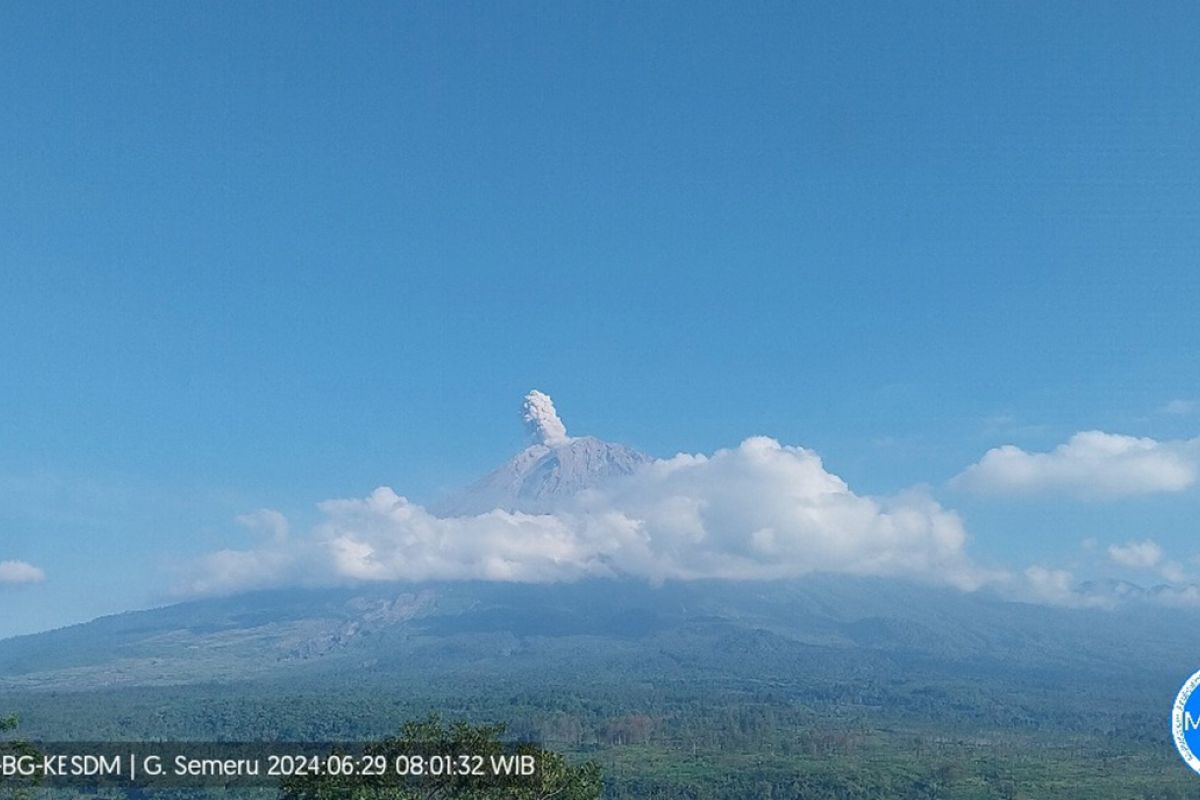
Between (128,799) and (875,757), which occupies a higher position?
(128,799)

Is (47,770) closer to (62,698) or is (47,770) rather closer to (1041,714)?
(62,698)

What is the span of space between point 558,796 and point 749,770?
9208 cm

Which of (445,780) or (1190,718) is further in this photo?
(445,780)

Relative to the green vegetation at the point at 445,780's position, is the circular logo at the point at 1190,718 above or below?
above

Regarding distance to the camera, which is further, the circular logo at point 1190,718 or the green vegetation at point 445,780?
the green vegetation at point 445,780

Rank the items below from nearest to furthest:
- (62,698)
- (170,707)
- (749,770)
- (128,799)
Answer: (128,799), (749,770), (170,707), (62,698)

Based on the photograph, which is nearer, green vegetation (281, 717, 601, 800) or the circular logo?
the circular logo

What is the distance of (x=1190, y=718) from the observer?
15.9 meters

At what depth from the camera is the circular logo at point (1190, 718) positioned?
620 inches

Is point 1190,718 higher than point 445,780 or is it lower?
higher

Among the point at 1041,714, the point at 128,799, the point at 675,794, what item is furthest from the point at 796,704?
the point at 128,799

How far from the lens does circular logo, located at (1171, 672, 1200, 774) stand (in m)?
15.7

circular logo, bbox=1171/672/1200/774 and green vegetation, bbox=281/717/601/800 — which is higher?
circular logo, bbox=1171/672/1200/774

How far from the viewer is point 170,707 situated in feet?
496
